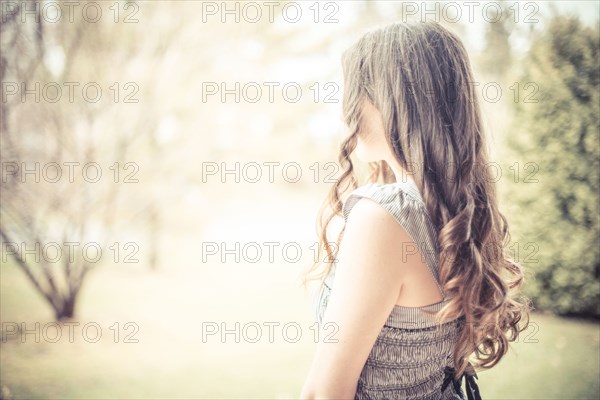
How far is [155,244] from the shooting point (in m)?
5.95

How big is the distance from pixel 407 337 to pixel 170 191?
3.96 m

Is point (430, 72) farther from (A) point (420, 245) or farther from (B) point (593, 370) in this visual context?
(B) point (593, 370)

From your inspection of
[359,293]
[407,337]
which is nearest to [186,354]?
[407,337]

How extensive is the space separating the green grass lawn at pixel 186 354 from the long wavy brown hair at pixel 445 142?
2.29 metres

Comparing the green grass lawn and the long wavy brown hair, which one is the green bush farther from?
the long wavy brown hair

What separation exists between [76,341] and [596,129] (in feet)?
16.8

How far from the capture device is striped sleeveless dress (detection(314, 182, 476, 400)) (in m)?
1.06

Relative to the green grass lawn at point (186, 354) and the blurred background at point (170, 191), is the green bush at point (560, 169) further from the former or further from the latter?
the green grass lawn at point (186, 354)

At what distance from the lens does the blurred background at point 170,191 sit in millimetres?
3398

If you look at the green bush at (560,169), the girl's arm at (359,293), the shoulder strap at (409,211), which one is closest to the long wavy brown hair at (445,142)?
the shoulder strap at (409,211)

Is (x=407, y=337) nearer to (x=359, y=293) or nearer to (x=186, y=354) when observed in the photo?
(x=359, y=293)

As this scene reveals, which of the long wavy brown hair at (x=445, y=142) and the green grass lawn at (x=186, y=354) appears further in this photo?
the green grass lawn at (x=186, y=354)

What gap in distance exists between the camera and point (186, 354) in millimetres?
4012

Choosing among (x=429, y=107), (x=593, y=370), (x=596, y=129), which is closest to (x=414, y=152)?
(x=429, y=107)
